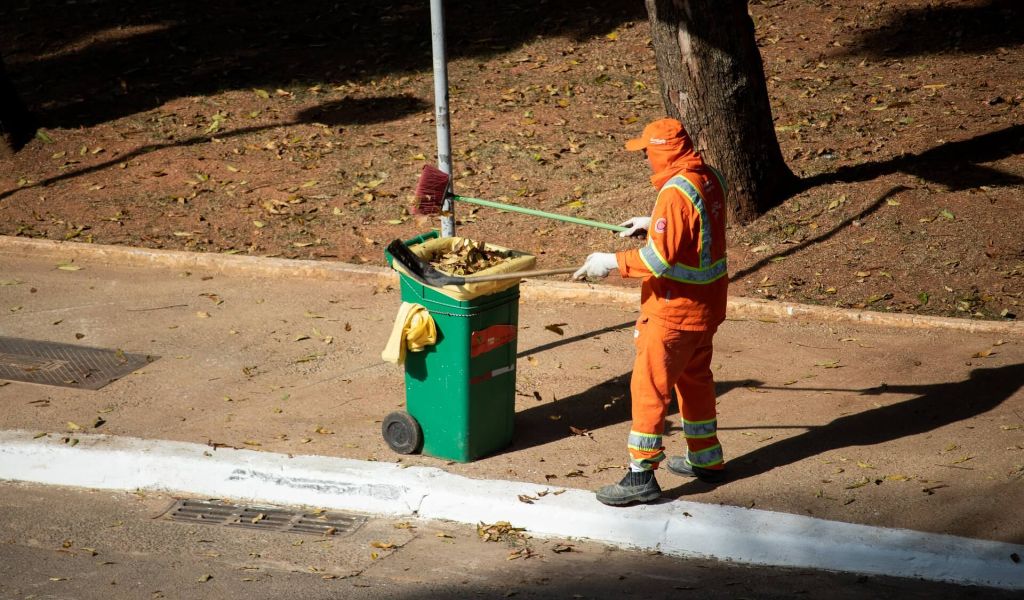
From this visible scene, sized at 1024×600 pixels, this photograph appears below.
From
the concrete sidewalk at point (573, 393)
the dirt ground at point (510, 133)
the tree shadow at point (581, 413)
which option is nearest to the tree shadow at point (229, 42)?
the dirt ground at point (510, 133)

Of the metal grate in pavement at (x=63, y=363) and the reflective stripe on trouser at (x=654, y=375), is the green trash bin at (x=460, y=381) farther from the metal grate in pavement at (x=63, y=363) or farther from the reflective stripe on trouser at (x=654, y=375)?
the metal grate in pavement at (x=63, y=363)

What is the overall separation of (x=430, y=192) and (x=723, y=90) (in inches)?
144

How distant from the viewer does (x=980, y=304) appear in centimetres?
768

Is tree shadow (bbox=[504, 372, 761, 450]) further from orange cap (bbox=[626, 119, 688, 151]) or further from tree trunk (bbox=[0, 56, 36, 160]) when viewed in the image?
tree trunk (bbox=[0, 56, 36, 160])

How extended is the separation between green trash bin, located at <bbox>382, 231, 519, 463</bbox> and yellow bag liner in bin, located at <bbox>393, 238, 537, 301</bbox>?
41 mm

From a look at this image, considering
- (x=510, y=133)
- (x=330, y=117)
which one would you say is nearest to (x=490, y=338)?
(x=510, y=133)

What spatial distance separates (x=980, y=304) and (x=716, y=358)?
207cm

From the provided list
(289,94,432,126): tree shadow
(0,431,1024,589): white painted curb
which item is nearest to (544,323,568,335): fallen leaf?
(0,431,1024,589): white painted curb

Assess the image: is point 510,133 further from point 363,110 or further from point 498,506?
point 498,506

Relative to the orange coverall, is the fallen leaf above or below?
below

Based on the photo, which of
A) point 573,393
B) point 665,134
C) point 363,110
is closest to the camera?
point 665,134

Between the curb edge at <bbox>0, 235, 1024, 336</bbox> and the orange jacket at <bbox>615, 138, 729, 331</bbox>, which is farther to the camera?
the curb edge at <bbox>0, 235, 1024, 336</bbox>

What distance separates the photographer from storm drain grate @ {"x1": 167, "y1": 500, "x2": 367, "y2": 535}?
5.35 m

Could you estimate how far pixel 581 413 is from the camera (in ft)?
21.2
